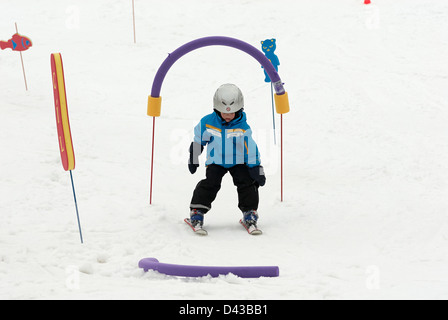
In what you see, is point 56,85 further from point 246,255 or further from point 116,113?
point 116,113

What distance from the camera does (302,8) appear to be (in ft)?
38.0

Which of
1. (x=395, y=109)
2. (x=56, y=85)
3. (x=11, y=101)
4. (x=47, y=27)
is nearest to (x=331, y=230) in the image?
(x=56, y=85)

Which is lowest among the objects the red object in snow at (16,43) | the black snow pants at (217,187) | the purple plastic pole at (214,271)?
the purple plastic pole at (214,271)

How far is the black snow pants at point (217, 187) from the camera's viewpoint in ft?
15.8

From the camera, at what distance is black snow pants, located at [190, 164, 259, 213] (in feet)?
15.8

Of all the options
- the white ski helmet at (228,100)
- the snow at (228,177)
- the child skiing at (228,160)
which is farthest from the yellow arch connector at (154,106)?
the snow at (228,177)

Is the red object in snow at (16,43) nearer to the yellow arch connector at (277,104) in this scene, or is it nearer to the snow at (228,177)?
the snow at (228,177)

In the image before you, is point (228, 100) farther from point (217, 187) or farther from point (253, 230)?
point (253, 230)

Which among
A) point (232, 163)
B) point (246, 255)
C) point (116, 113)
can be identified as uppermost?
point (116, 113)

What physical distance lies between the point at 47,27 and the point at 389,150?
7.64m

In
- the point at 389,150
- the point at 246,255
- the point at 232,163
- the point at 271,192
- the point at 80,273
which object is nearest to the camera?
the point at 80,273

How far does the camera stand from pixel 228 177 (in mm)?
6270

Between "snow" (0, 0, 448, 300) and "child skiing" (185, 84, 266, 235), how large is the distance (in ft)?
0.74

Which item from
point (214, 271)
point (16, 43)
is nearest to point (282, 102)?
point (214, 271)
